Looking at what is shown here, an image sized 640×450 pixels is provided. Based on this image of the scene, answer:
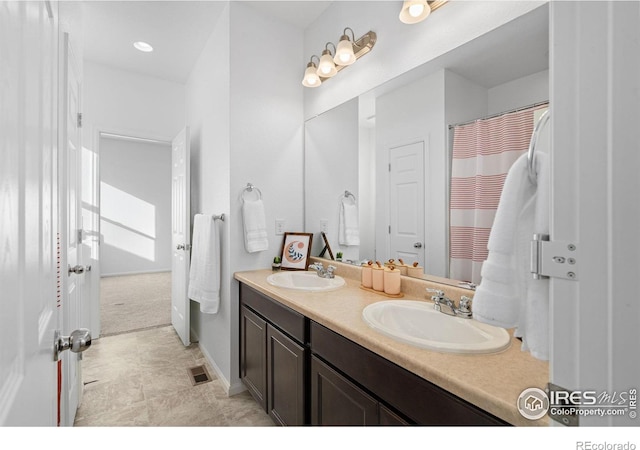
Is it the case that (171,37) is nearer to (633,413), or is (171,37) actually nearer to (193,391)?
(193,391)

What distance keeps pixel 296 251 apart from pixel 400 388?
1472 millimetres

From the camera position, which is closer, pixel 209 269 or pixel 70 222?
pixel 70 222

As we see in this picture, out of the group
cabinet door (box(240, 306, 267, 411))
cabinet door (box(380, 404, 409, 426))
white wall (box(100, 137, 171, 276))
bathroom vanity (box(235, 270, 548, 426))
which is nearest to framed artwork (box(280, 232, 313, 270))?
bathroom vanity (box(235, 270, 548, 426))

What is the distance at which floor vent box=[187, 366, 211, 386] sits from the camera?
7.39 ft

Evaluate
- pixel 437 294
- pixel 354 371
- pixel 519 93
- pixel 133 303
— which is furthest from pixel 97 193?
pixel 519 93

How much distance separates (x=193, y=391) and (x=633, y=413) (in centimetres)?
233

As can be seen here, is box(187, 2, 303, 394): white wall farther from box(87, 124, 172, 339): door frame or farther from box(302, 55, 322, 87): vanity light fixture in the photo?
box(87, 124, 172, 339): door frame

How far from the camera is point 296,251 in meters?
2.29

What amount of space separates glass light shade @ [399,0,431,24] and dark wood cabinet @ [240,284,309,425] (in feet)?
5.01

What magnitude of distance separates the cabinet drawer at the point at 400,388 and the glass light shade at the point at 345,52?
5.18ft

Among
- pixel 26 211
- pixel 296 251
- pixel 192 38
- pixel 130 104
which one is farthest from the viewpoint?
pixel 130 104

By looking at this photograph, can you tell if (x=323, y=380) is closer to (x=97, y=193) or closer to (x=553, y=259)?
(x=553, y=259)

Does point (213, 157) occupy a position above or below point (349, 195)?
above
